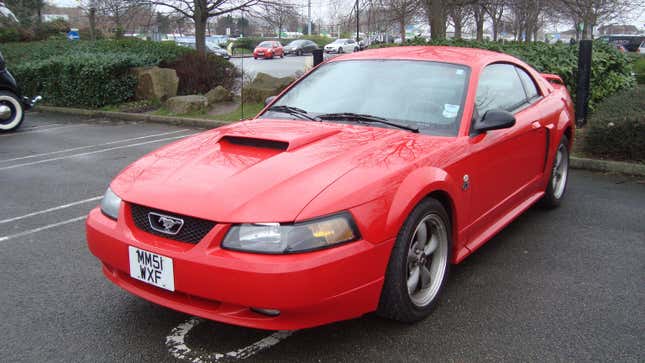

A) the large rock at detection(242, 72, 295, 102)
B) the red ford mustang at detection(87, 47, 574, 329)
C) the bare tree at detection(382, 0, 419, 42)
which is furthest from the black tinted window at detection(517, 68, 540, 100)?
the bare tree at detection(382, 0, 419, 42)

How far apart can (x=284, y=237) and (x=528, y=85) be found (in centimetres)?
326

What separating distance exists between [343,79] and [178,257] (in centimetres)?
209

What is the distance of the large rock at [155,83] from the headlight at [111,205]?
1135 centimetres

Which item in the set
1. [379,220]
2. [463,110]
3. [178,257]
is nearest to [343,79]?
[463,110]

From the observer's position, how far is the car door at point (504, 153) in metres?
3.76

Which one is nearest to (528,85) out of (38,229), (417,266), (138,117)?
(417,266)

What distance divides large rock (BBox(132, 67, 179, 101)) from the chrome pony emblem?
11.8 metres

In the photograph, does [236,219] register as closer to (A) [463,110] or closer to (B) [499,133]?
(A) [463,110]

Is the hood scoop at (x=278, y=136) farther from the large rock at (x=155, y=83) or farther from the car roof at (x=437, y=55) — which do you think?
the large rock at (x=155, y=83)

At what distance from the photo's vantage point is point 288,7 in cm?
2002

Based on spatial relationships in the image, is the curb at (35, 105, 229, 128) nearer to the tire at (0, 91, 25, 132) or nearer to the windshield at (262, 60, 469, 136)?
the tire at (0, 91, 25, 132)

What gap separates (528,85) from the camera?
5004 millimetres

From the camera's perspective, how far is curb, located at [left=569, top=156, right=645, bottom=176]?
6.88 m

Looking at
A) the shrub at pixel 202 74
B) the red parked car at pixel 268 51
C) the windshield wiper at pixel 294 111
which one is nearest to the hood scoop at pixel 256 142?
the windshield wiper at pixel 294 111
